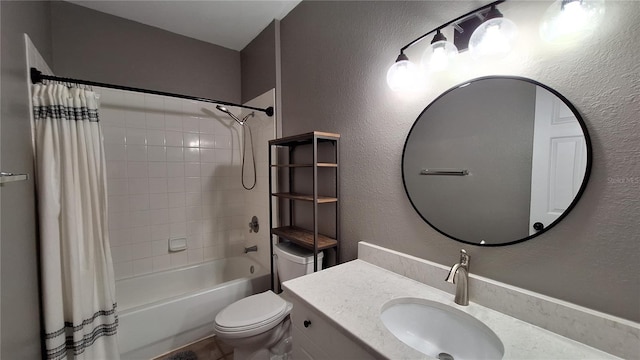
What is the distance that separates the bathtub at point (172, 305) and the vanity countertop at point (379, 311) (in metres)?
1.14

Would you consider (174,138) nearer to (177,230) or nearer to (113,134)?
(113,134)

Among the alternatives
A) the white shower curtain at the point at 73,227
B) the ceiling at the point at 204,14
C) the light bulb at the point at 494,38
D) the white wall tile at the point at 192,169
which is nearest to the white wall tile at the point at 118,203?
the white wall tile at the point at 192,169

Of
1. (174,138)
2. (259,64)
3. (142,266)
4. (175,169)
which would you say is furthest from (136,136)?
(259,64)

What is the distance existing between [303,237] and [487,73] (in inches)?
51.4

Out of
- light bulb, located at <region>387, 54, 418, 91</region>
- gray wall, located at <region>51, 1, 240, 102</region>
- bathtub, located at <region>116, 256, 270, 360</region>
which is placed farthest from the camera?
gray wall, located at <region>51, 1, 240, 102</region>

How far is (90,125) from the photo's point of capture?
4.47ft

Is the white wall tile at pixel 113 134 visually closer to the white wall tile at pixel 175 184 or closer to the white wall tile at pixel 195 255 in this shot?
the white wall tile at pixel 175 184

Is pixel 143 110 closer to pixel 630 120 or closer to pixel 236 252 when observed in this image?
pixel 236 252

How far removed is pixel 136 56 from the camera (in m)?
2.08

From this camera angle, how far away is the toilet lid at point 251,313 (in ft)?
4.23

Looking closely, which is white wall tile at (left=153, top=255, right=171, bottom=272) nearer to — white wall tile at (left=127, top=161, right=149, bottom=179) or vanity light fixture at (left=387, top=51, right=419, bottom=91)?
white wall tile at (left=127, top=161, right=149, bottom=179)

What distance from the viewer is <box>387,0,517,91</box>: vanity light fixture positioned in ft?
2.54

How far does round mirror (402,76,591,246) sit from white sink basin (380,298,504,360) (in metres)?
0.30

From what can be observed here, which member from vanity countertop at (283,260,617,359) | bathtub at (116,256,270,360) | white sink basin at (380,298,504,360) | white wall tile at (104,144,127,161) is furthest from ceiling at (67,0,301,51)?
bathtub at (116,256,270,360)
